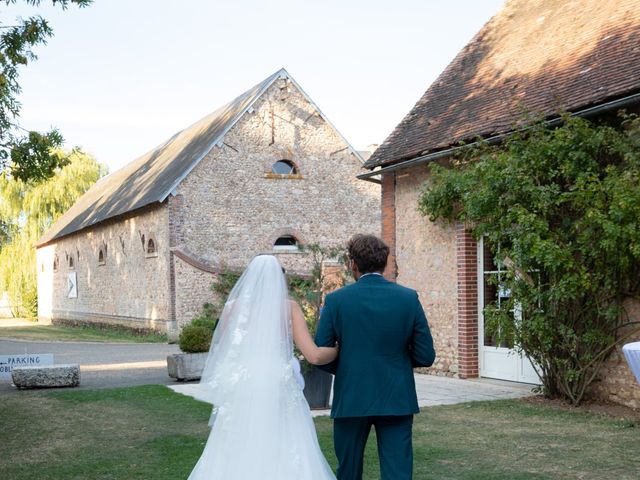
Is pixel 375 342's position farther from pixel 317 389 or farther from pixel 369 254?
pixel 317 389

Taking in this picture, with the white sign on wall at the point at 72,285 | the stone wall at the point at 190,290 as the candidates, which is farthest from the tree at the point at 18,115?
the white sign on wall at the point at 72,285

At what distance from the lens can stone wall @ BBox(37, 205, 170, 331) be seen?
24734 millimetres

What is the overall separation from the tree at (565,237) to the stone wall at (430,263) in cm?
255

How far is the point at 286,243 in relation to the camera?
85.1 ft

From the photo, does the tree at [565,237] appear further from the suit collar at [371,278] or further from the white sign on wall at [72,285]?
the white sign on wall at [72,285]

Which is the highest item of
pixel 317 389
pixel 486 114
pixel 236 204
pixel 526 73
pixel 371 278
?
pixel 526 73

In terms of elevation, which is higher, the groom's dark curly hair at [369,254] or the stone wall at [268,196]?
the stone wall at [268,196]

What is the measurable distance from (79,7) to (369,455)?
6.85m

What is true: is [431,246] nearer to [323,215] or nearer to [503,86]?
[503,86]

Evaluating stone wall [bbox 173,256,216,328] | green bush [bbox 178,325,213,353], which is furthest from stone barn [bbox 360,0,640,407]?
stone wall [bbox 173,256,216,328]

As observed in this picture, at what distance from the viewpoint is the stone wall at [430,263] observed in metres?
12.8

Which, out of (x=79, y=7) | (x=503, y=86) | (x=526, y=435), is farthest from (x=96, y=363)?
(x=526, y=435)

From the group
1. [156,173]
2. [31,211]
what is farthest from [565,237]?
[31,211]

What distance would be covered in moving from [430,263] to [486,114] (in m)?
2.83
